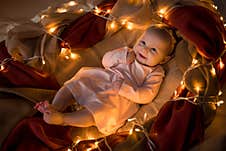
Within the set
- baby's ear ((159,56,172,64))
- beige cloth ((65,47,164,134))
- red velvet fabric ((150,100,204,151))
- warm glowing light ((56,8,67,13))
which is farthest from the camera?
warm glowing light ((56,8,67,13))

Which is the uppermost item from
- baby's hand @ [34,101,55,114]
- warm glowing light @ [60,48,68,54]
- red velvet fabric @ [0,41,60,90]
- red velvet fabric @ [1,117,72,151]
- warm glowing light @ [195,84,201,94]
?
warm glowing light @ [60,48,68,54]

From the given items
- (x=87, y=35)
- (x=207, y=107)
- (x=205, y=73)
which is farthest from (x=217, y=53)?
(x=87, y=35)

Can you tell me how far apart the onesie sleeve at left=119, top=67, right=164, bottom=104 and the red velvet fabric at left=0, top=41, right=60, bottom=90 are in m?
0.26

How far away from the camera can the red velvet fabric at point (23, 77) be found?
60.9 inches

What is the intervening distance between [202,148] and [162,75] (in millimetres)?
395

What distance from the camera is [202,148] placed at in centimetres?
133

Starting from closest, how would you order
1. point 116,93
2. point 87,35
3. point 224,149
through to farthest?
1. point 224,149
2. point 116,93
3. point 87,35

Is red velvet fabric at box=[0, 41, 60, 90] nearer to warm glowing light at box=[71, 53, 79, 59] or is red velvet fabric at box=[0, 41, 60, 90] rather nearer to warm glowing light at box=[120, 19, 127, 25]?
warm glowing light at box=[71, 53, 79, 59]

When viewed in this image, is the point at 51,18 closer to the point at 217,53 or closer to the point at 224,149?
the point at 217,53

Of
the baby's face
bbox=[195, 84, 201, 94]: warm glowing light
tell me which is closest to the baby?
the baby's face

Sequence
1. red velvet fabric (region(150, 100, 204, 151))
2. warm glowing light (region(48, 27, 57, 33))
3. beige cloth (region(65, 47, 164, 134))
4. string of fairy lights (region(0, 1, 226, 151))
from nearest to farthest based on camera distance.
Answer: red velvet fabric (region(150, 100, 204, 151)) → string of fairy lights (region(0, 1, 226, 151)) → beige cloth (region(65, 47, 164, 134)) → warm glowing light (region(48, 27, 57, 33))

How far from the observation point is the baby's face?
1.61 meters

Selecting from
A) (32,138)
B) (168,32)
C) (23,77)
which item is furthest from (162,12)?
(32,138)

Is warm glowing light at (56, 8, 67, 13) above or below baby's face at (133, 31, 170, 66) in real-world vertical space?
above
